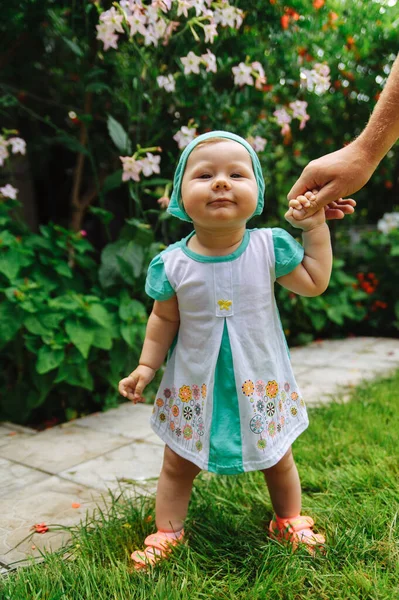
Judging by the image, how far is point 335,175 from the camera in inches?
57.6

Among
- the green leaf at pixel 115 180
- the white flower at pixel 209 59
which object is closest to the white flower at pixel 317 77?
the white flower at pixel 209 59

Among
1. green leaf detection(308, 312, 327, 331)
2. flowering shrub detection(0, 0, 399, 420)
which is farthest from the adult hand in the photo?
green leaf detection(308, 312, 327, 331)

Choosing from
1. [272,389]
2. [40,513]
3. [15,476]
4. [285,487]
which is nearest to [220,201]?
[272,389]

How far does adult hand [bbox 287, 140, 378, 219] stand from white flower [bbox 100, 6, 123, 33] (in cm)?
166

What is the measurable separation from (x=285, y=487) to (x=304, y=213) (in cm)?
78

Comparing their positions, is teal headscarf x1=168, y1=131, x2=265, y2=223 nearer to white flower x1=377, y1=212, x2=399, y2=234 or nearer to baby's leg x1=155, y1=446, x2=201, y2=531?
baby's leg x1=155, y1=446, x2=201, y2=531

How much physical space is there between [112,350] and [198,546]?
157 centimetres

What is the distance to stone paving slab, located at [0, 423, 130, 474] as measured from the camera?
248 cm

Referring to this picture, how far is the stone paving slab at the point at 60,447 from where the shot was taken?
8.15ft

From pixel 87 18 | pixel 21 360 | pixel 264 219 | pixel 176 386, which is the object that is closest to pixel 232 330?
pixel 176 386

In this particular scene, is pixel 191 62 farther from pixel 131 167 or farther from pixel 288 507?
pixel 288 507

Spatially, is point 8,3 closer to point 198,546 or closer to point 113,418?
point 113,418

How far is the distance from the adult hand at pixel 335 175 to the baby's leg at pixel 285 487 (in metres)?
0.70

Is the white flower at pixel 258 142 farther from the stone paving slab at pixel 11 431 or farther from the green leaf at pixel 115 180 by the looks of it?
the stone paving slab at pixel 11 431
